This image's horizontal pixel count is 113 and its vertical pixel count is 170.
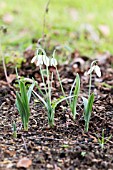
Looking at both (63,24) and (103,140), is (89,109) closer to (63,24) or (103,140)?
(103,140)

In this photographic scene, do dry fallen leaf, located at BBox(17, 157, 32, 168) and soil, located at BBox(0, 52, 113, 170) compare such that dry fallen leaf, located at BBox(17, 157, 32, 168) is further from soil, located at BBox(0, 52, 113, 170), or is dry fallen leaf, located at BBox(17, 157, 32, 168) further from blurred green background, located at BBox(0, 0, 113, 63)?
blurred green background, located at BBox(0, 0, 113, 63)

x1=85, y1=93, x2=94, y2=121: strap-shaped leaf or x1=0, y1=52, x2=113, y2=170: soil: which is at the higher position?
x1=85, y1=93, x2=94, y2=121: strap-shaped leaf

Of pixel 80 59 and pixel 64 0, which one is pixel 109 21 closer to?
pixel 64 0

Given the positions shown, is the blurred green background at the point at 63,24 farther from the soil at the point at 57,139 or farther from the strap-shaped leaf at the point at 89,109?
the strap-shaped leaf at the point at 89,109

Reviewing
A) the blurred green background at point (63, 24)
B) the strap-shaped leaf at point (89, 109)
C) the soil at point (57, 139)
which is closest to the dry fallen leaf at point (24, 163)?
the soil at point (57, 139)

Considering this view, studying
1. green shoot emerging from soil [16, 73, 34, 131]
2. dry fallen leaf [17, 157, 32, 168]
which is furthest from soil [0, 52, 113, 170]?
green shoot emerging from soil [16, 73, 34, 131]

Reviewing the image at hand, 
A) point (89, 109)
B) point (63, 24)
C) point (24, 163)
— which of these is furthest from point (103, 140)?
point (63, 24)

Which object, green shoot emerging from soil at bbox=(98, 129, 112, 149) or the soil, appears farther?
green shoot emerging from soil at bbox=(98, 129, 112, 149)
